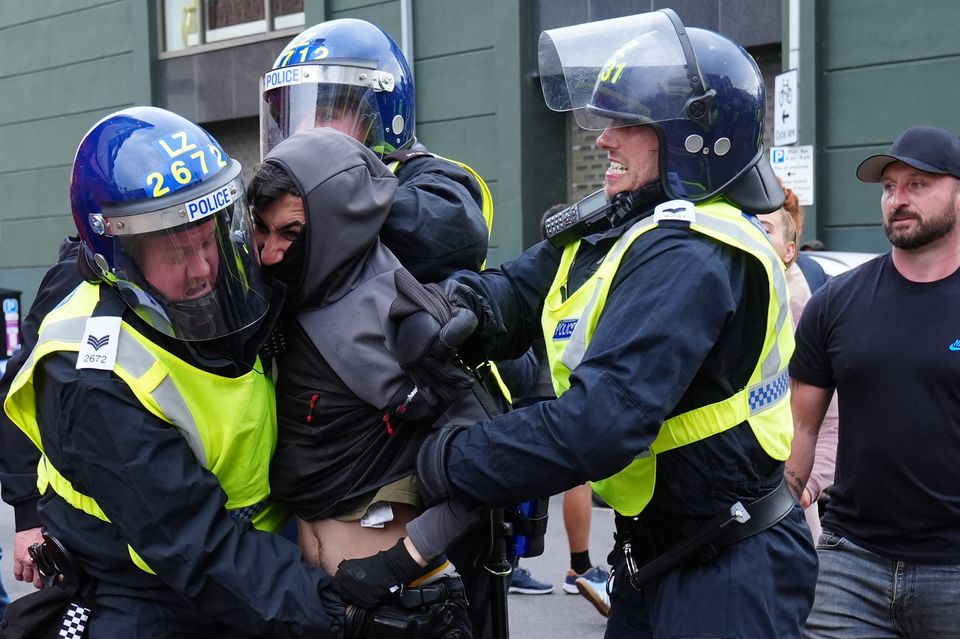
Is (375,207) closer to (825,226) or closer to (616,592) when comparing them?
(616,592)

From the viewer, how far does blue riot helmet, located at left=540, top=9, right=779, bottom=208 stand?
7.99ft

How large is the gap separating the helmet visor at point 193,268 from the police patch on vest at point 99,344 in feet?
0.22

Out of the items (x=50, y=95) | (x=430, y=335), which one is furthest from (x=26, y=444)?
(x=50, y=95)

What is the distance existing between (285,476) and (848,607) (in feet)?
6.19

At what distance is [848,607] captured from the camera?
342cm

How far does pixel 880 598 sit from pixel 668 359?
1634 millimetres

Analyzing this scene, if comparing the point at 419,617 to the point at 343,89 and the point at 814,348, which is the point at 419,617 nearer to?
the point at 343,89

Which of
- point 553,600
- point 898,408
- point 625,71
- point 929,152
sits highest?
point 625,71

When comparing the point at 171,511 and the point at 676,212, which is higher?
the point at 676,212

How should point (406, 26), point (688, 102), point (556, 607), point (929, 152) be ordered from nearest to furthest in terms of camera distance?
point (688, 102), point (929, 152), point (556, 607), point (406, 26)

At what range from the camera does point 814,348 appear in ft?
12.1

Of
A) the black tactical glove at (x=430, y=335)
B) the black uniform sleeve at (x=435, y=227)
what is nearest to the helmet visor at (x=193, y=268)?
the black tactical glove at (x=430, y=335)

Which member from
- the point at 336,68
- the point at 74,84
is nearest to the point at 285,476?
the point at 336,68

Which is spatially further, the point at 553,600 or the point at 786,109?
the point at 786,109
